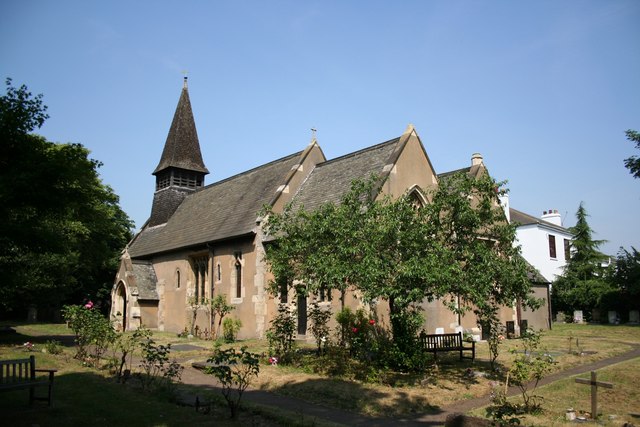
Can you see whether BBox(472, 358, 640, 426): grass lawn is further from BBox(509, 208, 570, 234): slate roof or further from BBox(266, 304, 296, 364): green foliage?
BBox(509, 208, 570, 234): slate roof

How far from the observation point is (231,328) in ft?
80.0

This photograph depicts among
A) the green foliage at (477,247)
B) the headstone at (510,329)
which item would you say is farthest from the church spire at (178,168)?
the green foliage at (477,247)

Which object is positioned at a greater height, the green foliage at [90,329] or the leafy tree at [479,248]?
the leafy tree at [479,248]

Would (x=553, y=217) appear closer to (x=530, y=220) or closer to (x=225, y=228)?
(x=530, y=220)

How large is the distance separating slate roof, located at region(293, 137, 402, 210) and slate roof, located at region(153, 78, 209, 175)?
47.1 feet

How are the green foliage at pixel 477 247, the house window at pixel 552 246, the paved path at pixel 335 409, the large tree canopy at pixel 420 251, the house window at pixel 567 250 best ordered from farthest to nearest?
the house window at pixel 567 250, the house window at pixel 552 246, the green foliage at pixel 477 247, the large tree canopy at pixel 420 251, the paved path at pixel 335 409

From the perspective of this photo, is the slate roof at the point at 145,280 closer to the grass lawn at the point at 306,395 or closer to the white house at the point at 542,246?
the grass lawn at the point at 306,395

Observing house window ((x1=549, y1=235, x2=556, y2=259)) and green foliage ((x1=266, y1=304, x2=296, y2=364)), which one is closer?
green foliage ((x1=266, y1=304, x2=296, y2=364))

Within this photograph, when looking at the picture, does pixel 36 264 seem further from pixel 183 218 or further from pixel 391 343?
pixel 391 343

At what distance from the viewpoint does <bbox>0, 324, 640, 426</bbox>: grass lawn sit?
31.8ft

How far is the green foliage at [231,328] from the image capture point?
2416 centimetres

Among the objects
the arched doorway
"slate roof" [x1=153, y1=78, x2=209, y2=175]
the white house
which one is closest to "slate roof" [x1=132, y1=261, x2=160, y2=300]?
the arched doorway

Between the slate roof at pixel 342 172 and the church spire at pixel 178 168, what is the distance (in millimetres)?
14426

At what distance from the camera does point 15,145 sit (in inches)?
609
